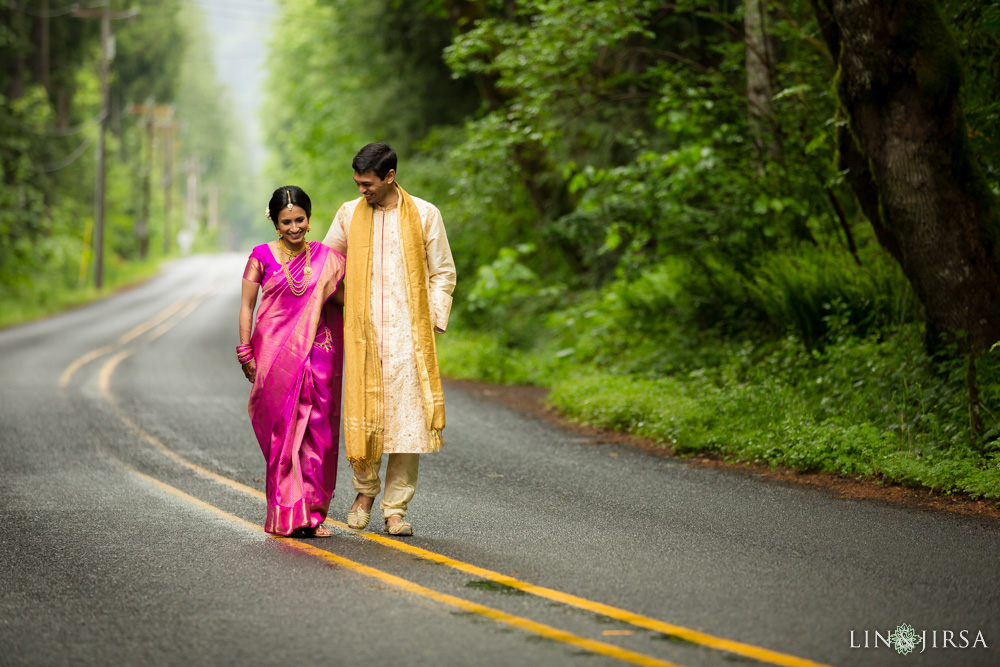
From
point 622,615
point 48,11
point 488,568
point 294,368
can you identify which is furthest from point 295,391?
point 48,11

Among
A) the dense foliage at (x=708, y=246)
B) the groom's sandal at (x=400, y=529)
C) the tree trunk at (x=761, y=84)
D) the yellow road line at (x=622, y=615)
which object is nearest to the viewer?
the yellow road line at (x=622, y=615)

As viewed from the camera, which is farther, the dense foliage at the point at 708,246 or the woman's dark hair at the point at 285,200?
the dense foliage at the point at 708,246

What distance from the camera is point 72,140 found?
4091cm

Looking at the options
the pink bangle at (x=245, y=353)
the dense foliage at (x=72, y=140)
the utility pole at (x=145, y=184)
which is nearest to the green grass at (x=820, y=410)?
the pink bangle at (x=245, y=353)

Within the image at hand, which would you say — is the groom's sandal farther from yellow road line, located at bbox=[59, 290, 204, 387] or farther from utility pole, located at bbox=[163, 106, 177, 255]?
utility pole, located at bbox=[163, 106, 177, 255]

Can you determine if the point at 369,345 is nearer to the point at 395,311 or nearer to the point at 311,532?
the point at 395,311

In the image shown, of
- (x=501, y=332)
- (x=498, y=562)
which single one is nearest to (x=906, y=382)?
(x=498, y=562)

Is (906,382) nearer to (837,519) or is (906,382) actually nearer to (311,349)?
(837,519)

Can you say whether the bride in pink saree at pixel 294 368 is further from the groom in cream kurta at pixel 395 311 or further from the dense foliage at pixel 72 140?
the dense foliage at pixel 72 140

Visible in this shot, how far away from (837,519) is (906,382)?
9.34 feet

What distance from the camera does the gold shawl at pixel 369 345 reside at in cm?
620

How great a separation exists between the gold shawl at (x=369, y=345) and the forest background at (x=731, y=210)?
3.75 metres

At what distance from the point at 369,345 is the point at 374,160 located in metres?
1.11

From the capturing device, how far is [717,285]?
43.2 feet
